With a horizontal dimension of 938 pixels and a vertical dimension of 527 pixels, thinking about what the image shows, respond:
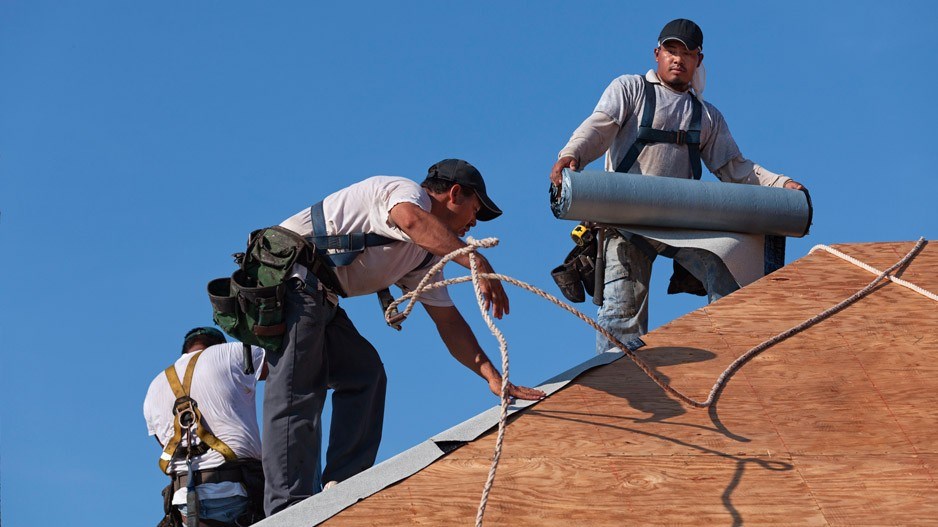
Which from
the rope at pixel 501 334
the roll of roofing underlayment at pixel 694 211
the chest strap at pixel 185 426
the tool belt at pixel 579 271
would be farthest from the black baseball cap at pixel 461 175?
the chest strap at pixel 185 426

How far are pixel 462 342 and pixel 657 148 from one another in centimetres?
206

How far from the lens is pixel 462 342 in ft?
18.4

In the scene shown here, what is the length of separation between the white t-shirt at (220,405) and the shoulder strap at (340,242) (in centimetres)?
117

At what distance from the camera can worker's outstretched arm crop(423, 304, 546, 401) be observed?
5457 mm

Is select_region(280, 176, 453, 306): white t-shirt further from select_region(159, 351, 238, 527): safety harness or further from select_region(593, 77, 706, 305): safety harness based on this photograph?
select_region(593, 77, 706, 305): safety harness

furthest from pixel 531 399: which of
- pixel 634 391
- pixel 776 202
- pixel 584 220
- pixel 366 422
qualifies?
pixel 776 202

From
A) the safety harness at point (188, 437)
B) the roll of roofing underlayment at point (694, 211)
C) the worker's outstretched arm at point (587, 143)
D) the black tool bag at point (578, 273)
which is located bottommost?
the safety harness at point (188, 437)

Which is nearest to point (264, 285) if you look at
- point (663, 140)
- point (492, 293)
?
point (492, 293)

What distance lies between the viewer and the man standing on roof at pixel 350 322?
5223 mm

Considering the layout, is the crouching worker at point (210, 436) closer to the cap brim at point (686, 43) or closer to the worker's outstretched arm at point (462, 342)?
the worker's outstretched arm at point (462, 342)

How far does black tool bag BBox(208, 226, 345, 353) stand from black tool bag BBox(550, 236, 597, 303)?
208 cm

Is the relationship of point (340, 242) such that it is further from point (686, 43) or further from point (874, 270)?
point (686, 43)

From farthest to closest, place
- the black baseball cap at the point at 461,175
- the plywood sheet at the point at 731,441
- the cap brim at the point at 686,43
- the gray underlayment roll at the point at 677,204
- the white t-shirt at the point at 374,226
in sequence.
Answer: the cap brim at the point at 686,43 → the gray underlayment roll at the point at 677,204 → the black baseball cap at the point at 461,175 → the white t-shirt at the point at 374,226 → the plywood sheet at the point at 731,441

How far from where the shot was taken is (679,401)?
4.79m
